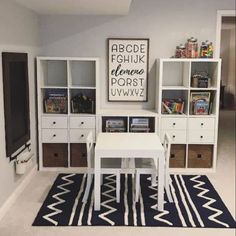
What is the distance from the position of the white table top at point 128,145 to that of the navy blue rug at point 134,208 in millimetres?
556

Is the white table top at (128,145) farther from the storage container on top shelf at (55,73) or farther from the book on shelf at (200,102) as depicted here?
the storage container on top shelf at (55,73)

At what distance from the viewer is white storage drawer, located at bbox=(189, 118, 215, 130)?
15.2 feet

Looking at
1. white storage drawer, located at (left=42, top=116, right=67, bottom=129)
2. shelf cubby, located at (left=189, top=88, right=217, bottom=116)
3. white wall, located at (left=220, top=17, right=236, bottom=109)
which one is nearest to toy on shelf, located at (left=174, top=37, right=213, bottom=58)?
shelf cubby, located at (left=189, top=88, right=217, bottom=116)

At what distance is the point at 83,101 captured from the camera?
4.68 meters

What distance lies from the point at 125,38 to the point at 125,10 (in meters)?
0.55

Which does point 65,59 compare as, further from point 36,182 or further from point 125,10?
point 36,182

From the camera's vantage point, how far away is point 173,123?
4621 millimetres

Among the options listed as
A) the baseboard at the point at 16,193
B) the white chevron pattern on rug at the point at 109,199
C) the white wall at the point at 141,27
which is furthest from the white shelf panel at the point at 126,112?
the baseboard at the point at 16,193

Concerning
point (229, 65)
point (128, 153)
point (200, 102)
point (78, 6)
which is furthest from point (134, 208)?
point (229, 65)

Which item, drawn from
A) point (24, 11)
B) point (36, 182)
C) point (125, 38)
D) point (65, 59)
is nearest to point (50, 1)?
point (24, 11)

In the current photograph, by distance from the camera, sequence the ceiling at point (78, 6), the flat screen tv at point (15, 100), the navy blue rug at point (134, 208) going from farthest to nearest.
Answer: the ceiling at point (78, 6) → the flat screen tv at point (15, 100) → the navy blue rug at point (134, 208)

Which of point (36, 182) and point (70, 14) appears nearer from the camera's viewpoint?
point (36, 182)

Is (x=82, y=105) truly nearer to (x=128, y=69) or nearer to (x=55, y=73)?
(x=55, y=73)

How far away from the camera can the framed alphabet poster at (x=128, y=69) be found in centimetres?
484
